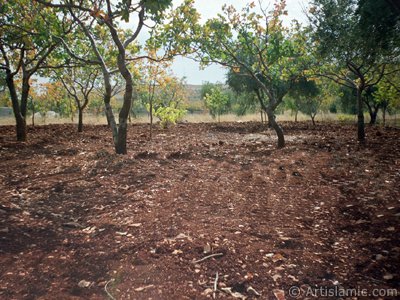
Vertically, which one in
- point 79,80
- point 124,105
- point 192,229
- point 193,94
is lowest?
point 192,229

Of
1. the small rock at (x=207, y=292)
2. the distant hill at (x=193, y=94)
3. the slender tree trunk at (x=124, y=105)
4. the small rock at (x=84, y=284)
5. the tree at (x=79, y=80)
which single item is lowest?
the small rock at (x=207, y=292)

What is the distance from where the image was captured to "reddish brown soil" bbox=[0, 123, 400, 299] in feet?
9.14

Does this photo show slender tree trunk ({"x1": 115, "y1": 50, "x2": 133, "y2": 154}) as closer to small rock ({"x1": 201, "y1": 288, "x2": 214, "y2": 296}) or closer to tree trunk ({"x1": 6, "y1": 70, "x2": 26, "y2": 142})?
tree trunk ({"x1": 6, "y1": 70, "x2": 26, "y2": 142})

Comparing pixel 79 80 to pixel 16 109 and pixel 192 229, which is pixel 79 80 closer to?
pixel 16 109

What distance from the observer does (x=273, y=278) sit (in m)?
2.83

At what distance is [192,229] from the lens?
152 inches

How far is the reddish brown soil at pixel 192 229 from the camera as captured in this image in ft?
9.14

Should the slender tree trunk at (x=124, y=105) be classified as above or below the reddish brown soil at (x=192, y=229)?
above

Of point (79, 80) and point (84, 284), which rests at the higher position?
point (79, 80)

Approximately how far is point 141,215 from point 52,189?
249cm

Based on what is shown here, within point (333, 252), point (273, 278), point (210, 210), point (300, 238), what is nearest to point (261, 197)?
point (210, 210)

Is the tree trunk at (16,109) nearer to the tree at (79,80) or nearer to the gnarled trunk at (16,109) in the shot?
the gnarled trunk at (16,109)

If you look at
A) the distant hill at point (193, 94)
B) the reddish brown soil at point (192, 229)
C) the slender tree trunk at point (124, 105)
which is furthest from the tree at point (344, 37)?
the distant hill at point (193, 94)

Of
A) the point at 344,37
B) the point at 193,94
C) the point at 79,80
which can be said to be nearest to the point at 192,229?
the point at 344,37
